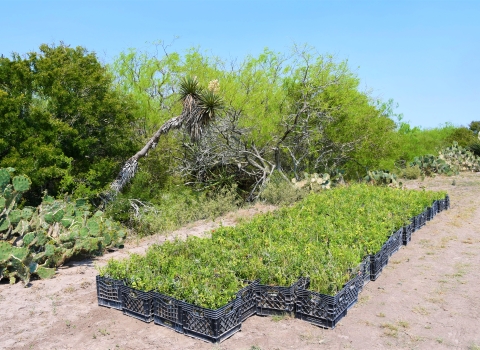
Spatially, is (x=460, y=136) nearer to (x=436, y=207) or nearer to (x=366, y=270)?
(x=436, y=207)

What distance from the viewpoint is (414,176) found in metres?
20.0

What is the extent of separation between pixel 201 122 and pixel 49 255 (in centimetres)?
676

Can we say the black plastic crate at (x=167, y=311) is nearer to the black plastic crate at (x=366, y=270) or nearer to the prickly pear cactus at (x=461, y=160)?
the black plastic crate at (x=366, y=270)

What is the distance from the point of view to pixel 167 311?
5180 mm

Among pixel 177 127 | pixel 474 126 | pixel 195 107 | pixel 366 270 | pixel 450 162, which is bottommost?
pixel 366 270

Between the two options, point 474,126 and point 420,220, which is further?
point 474,126

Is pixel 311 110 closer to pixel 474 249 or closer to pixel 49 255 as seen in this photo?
pixel 474 249

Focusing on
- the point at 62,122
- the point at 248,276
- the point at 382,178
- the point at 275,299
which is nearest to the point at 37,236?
the point at 248,276

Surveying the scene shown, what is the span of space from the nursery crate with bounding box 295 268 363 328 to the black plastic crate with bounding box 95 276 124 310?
2258 millimetres

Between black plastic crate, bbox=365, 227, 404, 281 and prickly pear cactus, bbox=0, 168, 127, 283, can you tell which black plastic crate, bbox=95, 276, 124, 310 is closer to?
prickly pear cactus, bbox=0, 168, 127, 283

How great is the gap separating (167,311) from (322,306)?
177 centimetres

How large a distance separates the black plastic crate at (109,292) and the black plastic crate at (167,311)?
0.65 meters

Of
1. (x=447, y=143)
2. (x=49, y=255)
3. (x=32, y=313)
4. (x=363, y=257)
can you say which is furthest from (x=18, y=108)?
(x=447, y=143)

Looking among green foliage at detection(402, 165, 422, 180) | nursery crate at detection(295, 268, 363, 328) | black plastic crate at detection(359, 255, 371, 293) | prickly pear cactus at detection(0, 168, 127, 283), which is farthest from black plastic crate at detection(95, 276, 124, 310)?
green foliage at detection(402, 165, 422, 180)
